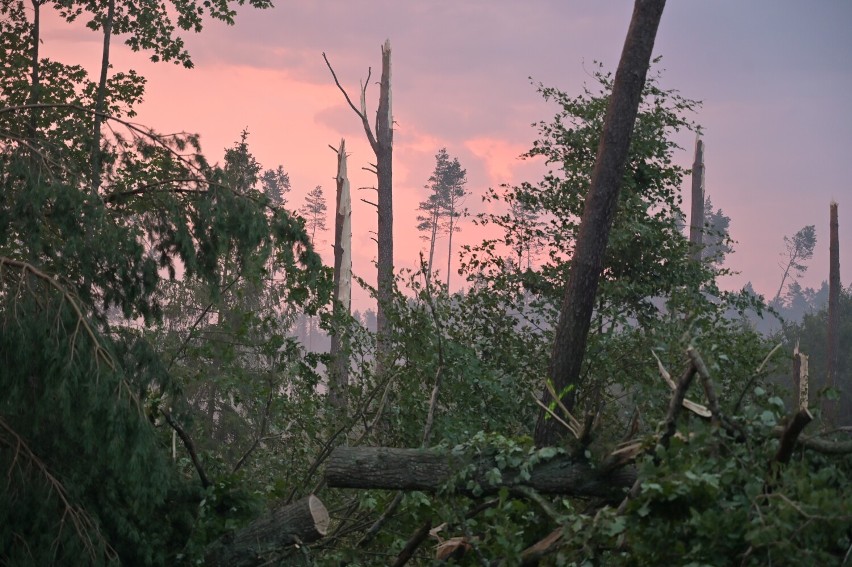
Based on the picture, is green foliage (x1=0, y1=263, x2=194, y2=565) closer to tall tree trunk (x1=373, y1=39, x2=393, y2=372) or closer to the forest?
the forest

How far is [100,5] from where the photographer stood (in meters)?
15.8

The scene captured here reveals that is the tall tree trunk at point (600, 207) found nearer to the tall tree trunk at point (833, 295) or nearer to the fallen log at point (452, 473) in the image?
the fallen log at point (452, 473)

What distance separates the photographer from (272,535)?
6.15 m

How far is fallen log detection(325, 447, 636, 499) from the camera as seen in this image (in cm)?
516

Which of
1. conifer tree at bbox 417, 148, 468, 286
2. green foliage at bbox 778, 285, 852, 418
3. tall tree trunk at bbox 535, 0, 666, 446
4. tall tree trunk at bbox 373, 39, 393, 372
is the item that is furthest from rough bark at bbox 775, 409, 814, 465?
conifer tree at bbox 417, 148, 468, 286

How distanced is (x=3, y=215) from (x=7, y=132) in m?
0.80

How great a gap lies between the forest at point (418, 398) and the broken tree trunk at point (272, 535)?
0.06 feet

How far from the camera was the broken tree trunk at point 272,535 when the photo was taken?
6.04 m

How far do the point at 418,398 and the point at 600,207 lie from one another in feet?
8.74

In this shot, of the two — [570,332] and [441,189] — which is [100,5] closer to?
[570,332]

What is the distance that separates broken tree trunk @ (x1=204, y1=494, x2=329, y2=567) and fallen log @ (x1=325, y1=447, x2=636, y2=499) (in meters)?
0.68

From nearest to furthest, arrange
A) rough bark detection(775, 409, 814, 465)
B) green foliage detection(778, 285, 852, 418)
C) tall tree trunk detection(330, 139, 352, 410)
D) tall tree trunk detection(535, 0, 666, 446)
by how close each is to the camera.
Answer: rough bark detection(775, 409, 814, 465) → tall tree trunk detection(535, 0, 666, 446) → tall tree trunk detection(330, 139, 352, 410) → green foliage detection(778, 285, 852, 418)

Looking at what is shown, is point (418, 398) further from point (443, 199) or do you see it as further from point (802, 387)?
point (443, 199)

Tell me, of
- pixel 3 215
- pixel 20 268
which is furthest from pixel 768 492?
pixel 3 215
